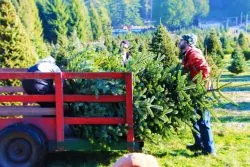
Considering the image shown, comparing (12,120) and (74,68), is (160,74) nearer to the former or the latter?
(74,68)

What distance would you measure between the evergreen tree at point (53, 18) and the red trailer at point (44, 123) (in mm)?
57196

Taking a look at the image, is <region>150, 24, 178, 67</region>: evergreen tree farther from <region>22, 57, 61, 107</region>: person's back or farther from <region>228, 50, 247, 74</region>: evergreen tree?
<region>22, 57, 61, 107</region>: person's back

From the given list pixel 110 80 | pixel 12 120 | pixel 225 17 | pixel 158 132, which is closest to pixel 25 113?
pixel 12 120

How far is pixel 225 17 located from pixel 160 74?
151121mm

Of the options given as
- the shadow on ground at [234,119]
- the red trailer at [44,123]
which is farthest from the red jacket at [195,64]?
the shadow on ground at [234,119]

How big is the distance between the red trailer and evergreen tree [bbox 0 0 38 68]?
14.2 ft

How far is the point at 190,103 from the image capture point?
655cm

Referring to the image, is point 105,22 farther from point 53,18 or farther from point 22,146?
point 22,146

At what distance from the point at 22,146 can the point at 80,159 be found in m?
1.07

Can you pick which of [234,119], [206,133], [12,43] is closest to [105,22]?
[12,43]

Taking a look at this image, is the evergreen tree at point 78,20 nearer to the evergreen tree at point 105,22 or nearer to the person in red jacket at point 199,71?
the evergreen tree at point 105,22

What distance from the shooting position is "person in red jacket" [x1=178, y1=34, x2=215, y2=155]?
22.8ft

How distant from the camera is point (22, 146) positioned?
20.1ft

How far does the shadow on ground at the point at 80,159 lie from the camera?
21.9 feet
